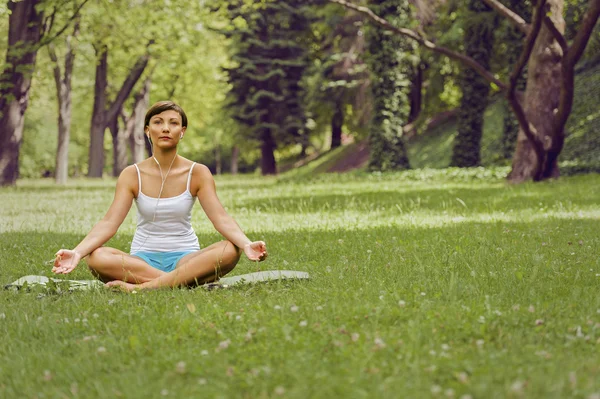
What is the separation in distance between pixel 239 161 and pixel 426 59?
46482 mm

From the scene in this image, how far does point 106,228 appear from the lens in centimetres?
600

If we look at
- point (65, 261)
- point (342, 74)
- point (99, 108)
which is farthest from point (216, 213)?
point (342, 74)

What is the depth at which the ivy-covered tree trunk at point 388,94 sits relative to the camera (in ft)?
90.4

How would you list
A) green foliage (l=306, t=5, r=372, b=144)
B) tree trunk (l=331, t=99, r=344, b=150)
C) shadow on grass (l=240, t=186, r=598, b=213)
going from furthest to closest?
tree trunk (l=331, t=99, r=344, b=150)
green foliage (l=306, t=5, r=372, b=144)
shadow on grass (l=240, t=186, r=598, b=213)

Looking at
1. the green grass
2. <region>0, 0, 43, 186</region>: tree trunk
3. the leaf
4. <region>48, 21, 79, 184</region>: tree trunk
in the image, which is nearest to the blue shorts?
the green grass

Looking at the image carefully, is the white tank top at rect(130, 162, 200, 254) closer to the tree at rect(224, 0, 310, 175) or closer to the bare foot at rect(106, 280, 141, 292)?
the bare foot at rect(106, 280, 141, 292)

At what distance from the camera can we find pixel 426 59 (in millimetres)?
33625

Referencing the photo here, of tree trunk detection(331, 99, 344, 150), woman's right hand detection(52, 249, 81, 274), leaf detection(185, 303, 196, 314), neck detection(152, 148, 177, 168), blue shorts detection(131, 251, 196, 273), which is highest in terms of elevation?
tree trunk detection(331, 99, 344, 150)

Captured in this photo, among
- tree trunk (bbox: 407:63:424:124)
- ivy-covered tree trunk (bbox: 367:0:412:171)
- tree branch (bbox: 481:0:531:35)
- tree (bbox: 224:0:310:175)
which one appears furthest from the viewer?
tree trunk (bbox: 407:63:424:124)

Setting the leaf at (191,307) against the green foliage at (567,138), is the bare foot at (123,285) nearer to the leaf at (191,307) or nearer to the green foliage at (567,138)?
the leaf at (191,307)

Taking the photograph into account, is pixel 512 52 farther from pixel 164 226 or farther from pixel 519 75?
pixel 164 226

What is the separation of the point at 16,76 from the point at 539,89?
1582 cm

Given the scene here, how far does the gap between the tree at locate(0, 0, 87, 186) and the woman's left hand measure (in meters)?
17.6

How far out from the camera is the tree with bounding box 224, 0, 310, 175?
36.0 metres
